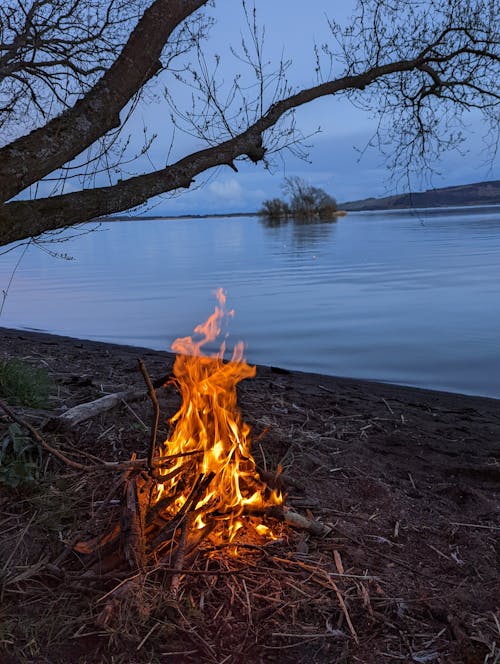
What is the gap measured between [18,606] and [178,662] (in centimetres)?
86

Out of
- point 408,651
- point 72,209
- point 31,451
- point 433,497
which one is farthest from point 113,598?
point 433,497

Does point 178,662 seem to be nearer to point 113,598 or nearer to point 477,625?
point 113,598

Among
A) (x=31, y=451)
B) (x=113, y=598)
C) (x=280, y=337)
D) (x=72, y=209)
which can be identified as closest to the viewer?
(x=113, y=598)

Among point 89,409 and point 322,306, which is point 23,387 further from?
point 322,306

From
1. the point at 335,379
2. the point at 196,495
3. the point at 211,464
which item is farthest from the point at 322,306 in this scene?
the point at 196,495

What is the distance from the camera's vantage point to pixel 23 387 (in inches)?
Answer: 204

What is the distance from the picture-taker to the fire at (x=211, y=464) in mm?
3379

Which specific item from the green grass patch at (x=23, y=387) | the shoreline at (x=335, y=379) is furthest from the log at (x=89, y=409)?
the shoreline at (x=335, y=379)

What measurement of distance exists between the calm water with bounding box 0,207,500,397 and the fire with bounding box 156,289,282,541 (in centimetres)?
249

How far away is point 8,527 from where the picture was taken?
11.3 ft

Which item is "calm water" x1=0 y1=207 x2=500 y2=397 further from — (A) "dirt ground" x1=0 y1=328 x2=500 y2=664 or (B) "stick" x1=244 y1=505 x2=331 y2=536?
(B) "stick" x1=244 y1=505 x2=331 y2=536

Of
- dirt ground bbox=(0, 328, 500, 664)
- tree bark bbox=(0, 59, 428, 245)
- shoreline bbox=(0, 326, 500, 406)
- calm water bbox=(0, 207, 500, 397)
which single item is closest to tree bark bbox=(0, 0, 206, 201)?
tree bark bbox=(0, 59, 428, 245)

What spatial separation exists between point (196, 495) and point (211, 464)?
37cm

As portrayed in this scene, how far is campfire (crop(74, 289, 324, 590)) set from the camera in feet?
10.0
